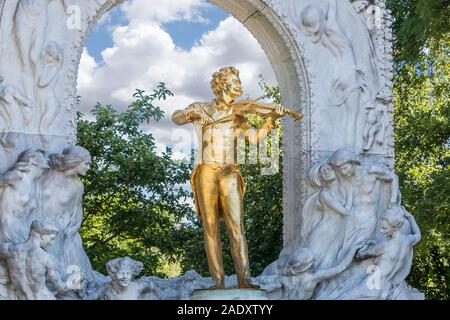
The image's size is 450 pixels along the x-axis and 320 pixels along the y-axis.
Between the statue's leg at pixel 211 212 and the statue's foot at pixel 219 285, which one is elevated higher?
the statue's leg at pixel 211 212

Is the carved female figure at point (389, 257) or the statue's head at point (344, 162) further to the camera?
the statue's head at point (344, 162)

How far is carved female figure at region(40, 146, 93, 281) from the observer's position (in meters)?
8.15

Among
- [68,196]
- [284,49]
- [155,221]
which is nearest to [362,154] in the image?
[284,49]

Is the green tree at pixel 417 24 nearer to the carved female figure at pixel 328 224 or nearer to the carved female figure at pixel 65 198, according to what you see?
the carved female figure at pixel 328 224

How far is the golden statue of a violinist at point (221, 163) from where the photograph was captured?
27.7ft

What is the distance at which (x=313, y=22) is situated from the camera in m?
9.77

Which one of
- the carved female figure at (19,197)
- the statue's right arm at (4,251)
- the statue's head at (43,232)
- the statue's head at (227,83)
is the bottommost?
the statue's right arm at (4,251)

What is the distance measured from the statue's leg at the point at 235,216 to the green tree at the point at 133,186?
5398mm

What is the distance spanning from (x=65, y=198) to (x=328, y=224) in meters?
2.76

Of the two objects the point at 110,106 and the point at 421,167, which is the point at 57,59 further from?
the point at 421,167

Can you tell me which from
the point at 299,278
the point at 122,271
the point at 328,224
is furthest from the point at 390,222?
the point at 122,271

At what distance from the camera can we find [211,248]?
8500mm

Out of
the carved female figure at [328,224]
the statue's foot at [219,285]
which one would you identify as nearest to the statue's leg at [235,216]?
the statue's foot at [219,285]

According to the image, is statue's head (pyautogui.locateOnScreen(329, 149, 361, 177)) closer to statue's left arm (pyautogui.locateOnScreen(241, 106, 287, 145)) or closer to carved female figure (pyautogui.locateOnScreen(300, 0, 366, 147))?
carved female figure (pyautogui.locateOnScreen(300, 0, 366, 147))
